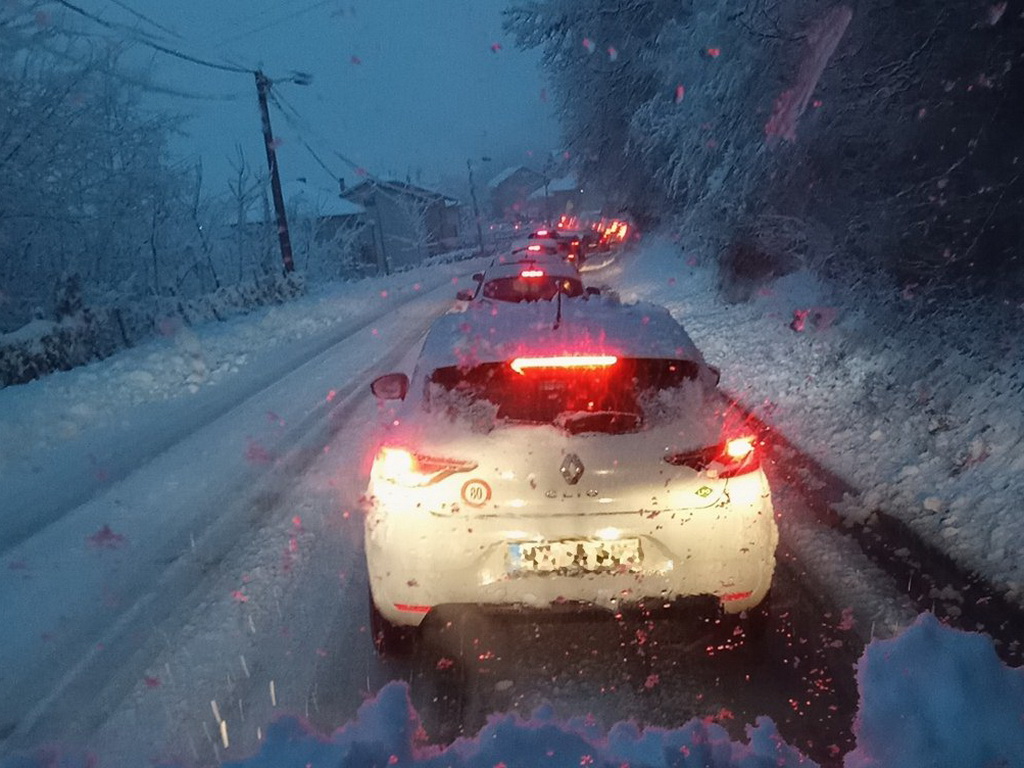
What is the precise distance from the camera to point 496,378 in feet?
12.8

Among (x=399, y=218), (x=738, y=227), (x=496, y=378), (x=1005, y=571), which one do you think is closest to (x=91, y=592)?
(x=496, y=378)

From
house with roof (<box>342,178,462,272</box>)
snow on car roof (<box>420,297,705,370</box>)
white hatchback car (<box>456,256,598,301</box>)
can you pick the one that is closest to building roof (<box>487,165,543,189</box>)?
house with roof (<box>342,178,462,272</box>)

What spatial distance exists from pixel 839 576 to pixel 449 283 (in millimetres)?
29805

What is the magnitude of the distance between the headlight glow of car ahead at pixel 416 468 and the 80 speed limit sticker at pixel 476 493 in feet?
0.22

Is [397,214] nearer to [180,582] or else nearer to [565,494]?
[180,582]

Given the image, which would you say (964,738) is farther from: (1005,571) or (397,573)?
(1005,571)

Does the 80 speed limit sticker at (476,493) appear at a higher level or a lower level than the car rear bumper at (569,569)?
higher

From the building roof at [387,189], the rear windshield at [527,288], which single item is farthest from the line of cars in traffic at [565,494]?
the building roof at [387,189]

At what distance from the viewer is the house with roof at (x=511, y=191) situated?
12031 cm

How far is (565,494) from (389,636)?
112 centimetres

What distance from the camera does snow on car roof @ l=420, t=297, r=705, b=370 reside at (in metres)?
4.00

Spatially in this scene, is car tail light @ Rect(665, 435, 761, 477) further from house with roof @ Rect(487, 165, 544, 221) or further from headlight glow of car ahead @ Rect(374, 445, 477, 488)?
house with roof @ Rect(487, 165, 544, 221)

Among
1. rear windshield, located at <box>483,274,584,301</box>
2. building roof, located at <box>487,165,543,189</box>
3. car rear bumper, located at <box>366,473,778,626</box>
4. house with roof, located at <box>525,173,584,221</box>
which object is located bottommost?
house with roof, located at <box>525,173,584,221</box>

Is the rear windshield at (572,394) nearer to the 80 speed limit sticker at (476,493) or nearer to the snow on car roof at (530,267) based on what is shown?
the 80 speed limit sticker at (476,493)
